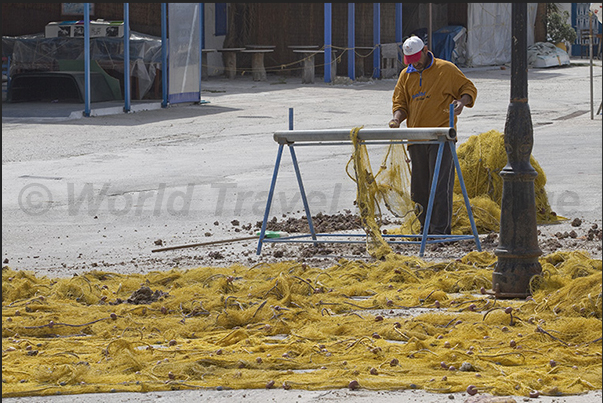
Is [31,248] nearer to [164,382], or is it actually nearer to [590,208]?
[164,382]

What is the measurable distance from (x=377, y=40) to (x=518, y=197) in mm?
26901

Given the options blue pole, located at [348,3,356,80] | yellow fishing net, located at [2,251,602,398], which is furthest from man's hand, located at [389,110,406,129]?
blue pole, located at [348,3,356,80]

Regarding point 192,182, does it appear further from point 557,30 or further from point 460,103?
point 557,30

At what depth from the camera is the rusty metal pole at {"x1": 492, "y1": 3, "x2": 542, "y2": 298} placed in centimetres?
649

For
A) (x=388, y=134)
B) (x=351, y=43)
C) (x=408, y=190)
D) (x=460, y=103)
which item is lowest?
(x=408, y=190)

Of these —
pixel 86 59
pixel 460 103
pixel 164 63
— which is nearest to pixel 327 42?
pixel 164 63

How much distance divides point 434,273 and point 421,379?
2.85m

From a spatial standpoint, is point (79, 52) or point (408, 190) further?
point (79, 52)

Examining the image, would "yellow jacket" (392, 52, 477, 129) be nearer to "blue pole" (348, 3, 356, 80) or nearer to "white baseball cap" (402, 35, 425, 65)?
"white baseball cap" (402, 35, 425, 65)

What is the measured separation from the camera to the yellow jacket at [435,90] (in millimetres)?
9094

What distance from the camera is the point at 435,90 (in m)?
9.12

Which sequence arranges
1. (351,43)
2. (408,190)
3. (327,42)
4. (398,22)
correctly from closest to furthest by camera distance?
1. (408,190)
2. (327,42)
3. (351,43)
4. (398,22)

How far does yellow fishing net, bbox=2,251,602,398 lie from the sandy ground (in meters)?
0.22

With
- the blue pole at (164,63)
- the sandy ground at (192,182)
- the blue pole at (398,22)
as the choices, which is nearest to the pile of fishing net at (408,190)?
the sandy ground at (192,182)
